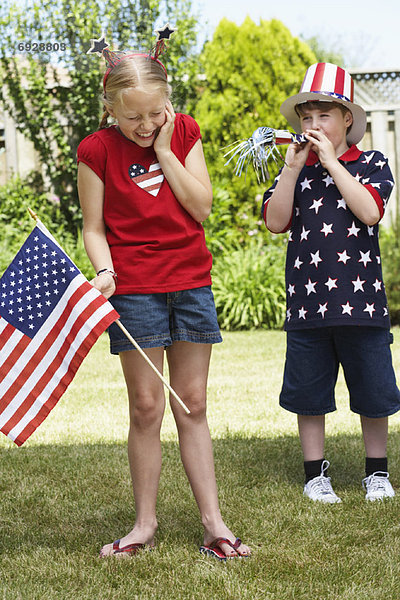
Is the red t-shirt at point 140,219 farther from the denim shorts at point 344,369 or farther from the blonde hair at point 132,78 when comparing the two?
the denim shorts at point 344,369

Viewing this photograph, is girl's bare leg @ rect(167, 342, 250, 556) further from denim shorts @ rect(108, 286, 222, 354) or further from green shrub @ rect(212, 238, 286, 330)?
green shrub @ rect(212, 238, 286, 330)

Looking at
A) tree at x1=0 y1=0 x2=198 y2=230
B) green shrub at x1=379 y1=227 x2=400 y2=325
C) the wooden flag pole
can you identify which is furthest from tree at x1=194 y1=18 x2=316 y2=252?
the wooden flag pole

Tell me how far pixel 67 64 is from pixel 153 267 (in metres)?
7.63

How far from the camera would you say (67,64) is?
9484 mm

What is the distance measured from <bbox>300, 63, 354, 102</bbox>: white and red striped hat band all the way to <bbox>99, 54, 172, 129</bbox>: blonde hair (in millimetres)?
829

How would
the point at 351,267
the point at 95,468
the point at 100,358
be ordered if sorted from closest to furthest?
1. the point at 351,267
2. the point at 95,468
3. the point at 100,358

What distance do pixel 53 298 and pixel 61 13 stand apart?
7.75 m

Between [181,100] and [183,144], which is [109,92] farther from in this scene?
[181,100]

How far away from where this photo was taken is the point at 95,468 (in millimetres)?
3604

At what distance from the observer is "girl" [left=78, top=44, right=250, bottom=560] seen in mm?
2508

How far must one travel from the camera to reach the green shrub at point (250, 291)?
A: 8523 millimetres

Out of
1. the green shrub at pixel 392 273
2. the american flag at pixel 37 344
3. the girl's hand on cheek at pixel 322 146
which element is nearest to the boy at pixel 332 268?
the girl's hand on cheek at pixel 322 146

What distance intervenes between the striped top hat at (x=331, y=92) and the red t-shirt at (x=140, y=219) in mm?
784

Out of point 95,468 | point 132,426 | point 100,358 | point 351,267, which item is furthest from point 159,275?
point 100,358
